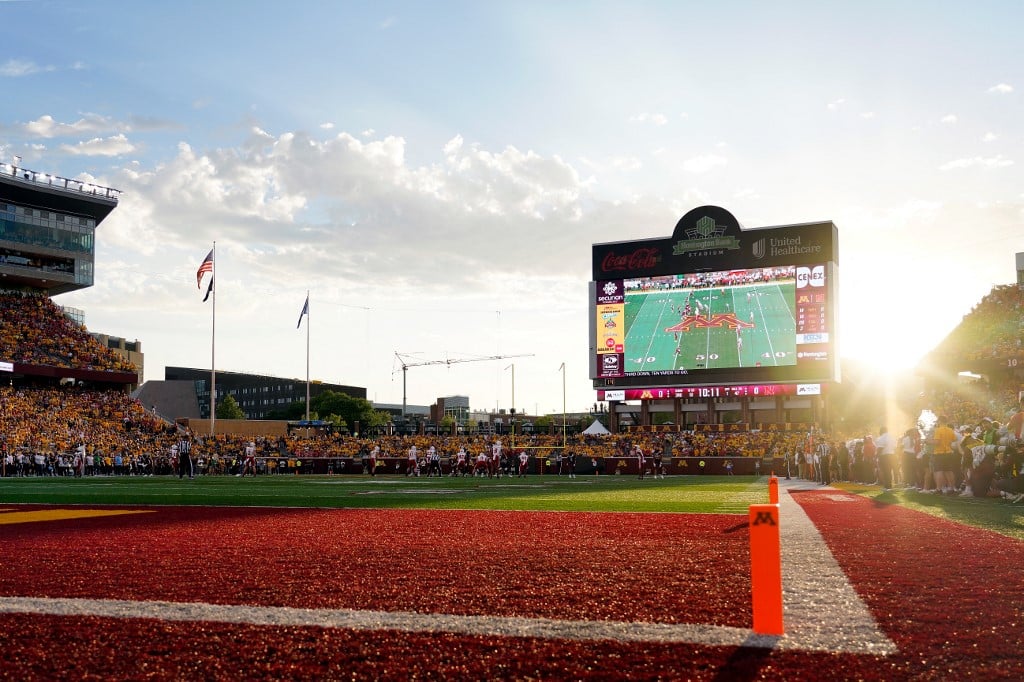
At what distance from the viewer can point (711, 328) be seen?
53.0 m

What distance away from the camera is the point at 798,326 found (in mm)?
51125

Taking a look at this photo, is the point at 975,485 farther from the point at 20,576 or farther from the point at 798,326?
the point at 798,326

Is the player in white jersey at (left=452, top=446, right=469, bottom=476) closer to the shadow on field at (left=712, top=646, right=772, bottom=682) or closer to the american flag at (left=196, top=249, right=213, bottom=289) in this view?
the american flag at (left=196, top=249, right=213, bottom=289)

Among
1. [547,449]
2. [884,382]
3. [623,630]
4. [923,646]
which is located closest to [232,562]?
[623,630]

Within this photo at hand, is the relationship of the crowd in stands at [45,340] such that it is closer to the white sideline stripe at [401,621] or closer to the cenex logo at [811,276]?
the cenex logo at [811,276]

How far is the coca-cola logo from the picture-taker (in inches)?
2181

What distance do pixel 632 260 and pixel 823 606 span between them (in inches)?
1988

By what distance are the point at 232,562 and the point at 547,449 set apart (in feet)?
146

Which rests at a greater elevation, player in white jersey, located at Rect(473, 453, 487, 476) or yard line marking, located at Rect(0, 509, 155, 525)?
yard line marking, located at Rect(0, 509, 155, 525)

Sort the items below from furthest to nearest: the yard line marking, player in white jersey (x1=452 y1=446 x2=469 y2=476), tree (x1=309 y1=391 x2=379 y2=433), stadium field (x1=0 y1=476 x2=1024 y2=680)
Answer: tree (x1=309 y1=391 x2=379 y2=433), player in white jersey (x1=452 y1=446 x2=469 y2=476), the yard line marking, stadium field (x1=0 y1=476 x2=1024 y2=680)

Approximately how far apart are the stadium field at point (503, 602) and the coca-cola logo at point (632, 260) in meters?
43.6

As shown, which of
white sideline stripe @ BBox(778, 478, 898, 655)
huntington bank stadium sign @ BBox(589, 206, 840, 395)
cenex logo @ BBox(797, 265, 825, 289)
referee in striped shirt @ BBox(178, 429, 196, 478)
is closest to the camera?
white sideline stripe @ BBox(778, 478, 898, 655)

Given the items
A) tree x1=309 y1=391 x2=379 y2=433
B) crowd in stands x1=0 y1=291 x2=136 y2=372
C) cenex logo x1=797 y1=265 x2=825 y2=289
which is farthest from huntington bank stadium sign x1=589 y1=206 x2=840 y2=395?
tree x1=309 y1=391 x2=379 y2=433

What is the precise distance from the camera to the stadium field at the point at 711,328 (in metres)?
51.5
